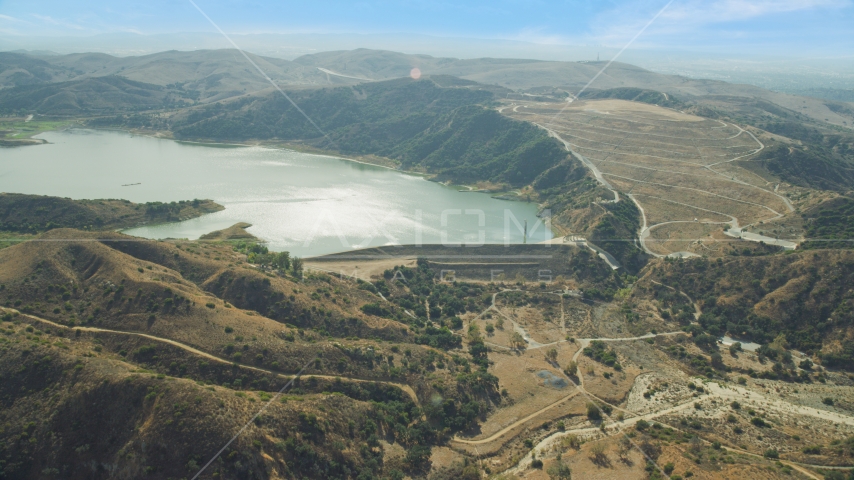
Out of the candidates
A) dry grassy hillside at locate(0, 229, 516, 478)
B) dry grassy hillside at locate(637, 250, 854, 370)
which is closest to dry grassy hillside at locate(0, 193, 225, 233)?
dry grassy hillside at locate(0, 229, 516, 478)

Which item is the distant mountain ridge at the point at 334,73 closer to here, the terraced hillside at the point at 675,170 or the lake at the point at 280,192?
the terraced hillside at the point at 675,170

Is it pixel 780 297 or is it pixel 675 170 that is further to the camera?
pixel 675 170

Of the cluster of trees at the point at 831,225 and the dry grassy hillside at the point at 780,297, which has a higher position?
the cluster of trees at the point at 831,225

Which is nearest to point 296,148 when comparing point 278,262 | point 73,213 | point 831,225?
point 73,213

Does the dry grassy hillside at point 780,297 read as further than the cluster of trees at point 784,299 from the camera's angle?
No

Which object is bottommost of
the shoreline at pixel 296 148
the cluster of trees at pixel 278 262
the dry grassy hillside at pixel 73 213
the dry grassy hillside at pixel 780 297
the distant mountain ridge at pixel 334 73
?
the dry grassy hillside at pixel 780 297

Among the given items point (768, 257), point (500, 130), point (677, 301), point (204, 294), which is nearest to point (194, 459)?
point (204, 294)

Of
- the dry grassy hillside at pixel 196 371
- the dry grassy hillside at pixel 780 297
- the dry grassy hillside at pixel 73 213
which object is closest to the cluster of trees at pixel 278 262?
the dry grassy hillside at pixel 196 371

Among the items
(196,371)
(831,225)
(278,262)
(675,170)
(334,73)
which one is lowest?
(196,371)

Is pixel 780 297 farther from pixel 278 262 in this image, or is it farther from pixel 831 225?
pixel 278 262
